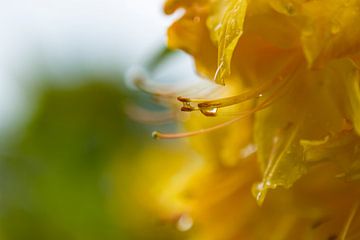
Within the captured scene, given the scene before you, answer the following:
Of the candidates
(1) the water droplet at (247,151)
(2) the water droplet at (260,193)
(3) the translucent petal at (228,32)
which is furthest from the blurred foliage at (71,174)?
(3) the translucent petal at (228,32)

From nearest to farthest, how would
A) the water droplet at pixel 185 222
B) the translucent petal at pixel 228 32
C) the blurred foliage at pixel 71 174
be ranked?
1. the translucent petal at pixel 228 32
2. the water droplet at pixel 185 222
3. the blurred foliage at pixel 71 174

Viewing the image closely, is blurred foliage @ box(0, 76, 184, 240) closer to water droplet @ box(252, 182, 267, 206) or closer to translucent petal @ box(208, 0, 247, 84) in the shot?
water droplet @ box(252, 182, 267, 206)

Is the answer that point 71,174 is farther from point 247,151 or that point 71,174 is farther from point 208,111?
point 208,111

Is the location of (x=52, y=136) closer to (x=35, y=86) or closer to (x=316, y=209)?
(x=35, y=86)

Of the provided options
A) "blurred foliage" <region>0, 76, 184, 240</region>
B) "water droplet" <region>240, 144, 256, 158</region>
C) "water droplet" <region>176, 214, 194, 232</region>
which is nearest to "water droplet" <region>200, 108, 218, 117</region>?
"water droplet" <region>240, 144, 256, 158</region>

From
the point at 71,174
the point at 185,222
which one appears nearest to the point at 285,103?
the point at 185,222

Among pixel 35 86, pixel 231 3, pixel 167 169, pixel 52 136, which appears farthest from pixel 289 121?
pixel 35 86

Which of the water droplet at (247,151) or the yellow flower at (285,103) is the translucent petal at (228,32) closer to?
the yellow flower at (285,103)
